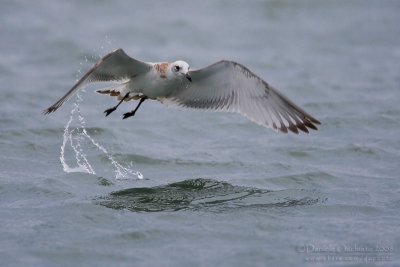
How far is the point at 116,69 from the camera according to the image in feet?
30.5

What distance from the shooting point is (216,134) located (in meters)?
13.3

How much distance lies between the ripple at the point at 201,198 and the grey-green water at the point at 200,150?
0.03 metres

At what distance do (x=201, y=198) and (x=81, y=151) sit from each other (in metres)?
2.66

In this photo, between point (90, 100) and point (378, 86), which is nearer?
point (90, 100)

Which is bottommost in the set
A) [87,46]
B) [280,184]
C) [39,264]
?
[39,264]

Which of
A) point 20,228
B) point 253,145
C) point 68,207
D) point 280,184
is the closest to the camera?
point 20,228

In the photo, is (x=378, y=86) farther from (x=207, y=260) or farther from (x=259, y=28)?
(x=207, y=260)

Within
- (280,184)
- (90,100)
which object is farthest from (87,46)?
(280,184)

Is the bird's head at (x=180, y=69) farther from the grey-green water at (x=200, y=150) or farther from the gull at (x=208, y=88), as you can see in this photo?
the grey-green water at (x=200, y=150)

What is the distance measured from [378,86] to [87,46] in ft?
20.1

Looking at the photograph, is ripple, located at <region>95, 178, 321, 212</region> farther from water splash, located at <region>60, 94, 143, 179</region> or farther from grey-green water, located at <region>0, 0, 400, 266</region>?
water splash, located at <region>60, 94, 143, 179</region>

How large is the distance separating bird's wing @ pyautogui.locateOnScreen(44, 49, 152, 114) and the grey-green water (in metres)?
1.26

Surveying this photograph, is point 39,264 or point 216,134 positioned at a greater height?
point 216,134

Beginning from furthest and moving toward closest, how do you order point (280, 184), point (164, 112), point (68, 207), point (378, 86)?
point (378, 86) → point (164, 112) → point (280, 184) → point (68, 207)
